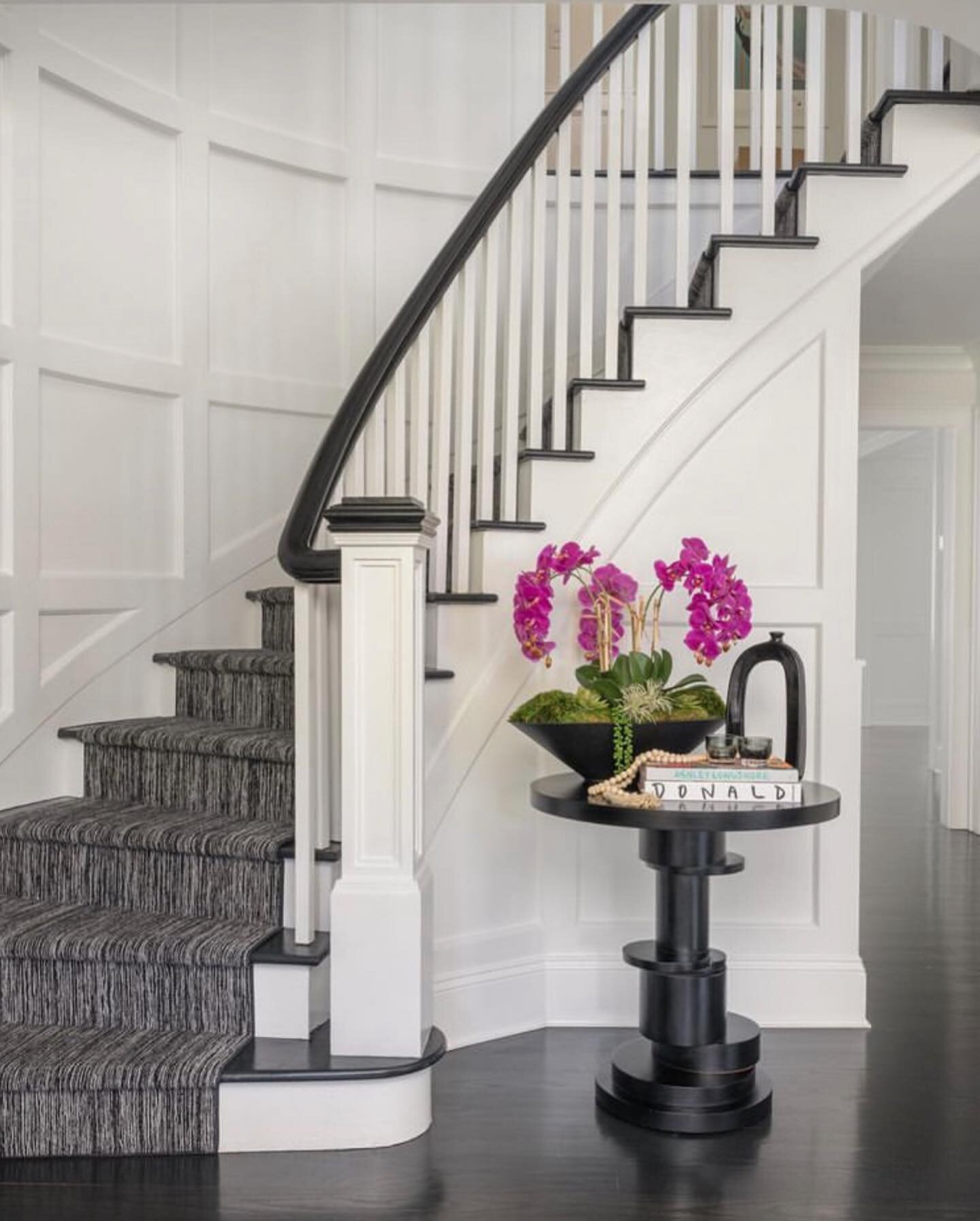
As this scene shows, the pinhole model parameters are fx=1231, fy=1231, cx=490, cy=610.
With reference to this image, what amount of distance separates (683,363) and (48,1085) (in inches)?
91.4

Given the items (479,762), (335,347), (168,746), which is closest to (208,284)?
(335,347)

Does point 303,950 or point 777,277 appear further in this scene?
point 777,277

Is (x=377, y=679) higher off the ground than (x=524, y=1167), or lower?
higher

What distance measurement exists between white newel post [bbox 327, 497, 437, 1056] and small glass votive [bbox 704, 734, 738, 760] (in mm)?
677

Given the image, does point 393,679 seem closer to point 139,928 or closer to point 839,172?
point 139,928

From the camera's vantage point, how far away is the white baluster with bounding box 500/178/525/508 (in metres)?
3.29

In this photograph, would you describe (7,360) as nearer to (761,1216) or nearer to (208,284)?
(208,284)

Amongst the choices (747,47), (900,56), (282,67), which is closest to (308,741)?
(900,56)

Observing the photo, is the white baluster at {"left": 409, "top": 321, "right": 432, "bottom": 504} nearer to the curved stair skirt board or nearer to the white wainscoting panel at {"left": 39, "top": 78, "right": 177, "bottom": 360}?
the white wainscoting panel at {"left": 39, "top": 78, "right": 177, "bottom": 360}

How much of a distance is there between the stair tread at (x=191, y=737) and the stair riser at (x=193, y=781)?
21 mm

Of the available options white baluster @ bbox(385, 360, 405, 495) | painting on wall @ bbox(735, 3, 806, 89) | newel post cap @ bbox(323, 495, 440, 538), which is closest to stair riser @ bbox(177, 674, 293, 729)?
white baluster @ bbox(385, 360, 405, 495)

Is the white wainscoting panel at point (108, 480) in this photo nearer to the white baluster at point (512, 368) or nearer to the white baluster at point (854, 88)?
the white baluster at point (512, 368)

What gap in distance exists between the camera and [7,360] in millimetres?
3328

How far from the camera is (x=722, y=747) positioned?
2777 mm
